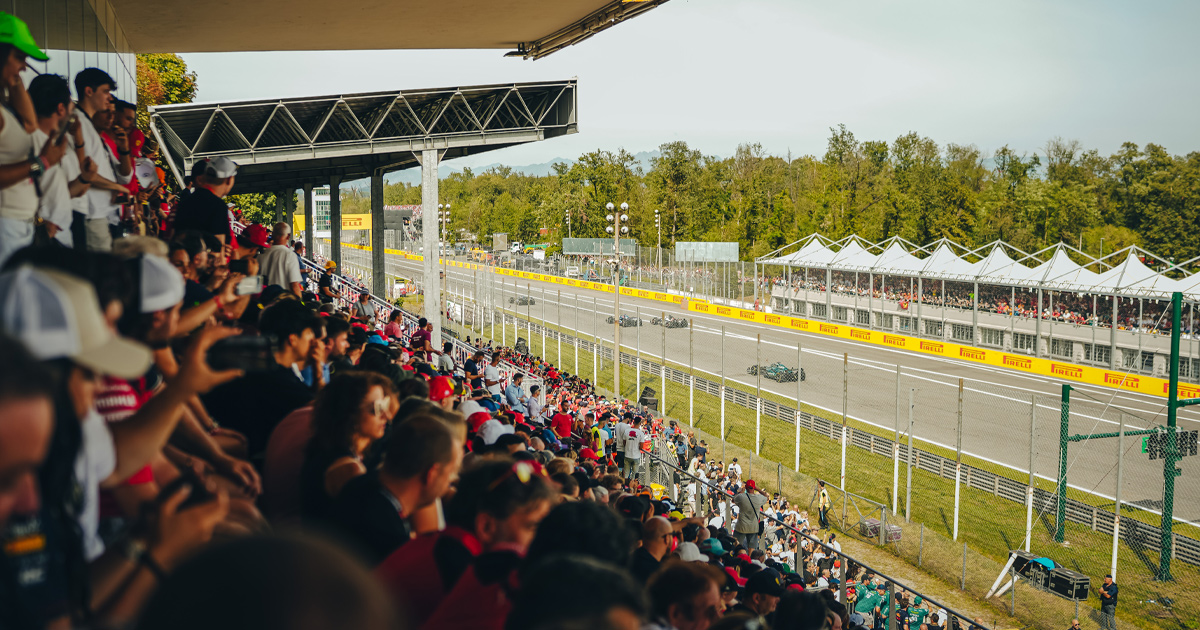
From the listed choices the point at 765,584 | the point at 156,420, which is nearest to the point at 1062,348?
the point at 765,584

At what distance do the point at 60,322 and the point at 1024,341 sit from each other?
131 feet

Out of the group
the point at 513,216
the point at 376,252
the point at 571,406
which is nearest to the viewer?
the point at 571,406

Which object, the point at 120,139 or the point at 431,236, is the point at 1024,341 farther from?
the point at 120,139

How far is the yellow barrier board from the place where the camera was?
100ft

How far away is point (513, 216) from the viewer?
397 feet

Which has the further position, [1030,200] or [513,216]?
[513,216]

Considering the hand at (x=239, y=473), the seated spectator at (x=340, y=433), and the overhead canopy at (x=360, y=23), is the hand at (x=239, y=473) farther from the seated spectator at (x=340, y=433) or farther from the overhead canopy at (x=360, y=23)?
the overhead canopy at (x=360, y=23)

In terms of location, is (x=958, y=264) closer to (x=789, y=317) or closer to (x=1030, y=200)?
(x=789, y=317)

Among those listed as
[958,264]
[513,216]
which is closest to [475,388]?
[958,264]

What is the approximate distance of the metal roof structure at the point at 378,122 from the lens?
21.0 metres

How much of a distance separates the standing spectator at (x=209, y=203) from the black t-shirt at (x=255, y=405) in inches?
94.3

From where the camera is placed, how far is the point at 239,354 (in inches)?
100

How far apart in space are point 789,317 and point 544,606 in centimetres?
4793

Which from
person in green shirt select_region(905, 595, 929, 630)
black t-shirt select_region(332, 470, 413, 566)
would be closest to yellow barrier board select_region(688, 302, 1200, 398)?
person in green shirt select_region(905, 595, 929, 630)
